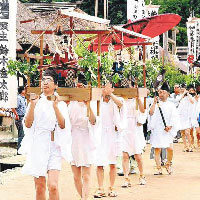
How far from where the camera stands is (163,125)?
13.1 m

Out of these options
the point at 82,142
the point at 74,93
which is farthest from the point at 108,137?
the point at 74,93

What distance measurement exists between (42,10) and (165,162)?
72.8 ft

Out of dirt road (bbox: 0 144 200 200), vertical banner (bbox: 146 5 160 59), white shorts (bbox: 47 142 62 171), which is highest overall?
vertical banner (bbox: 146 5 160 59)

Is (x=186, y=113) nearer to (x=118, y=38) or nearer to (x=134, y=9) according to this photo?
(x=134, y=9)

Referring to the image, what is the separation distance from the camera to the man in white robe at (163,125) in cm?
1298

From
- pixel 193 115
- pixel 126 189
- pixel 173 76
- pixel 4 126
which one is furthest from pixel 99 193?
pixel 173 76

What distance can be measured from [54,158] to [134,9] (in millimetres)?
13879

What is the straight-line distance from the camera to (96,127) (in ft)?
29.4

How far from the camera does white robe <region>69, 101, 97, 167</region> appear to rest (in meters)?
8.89

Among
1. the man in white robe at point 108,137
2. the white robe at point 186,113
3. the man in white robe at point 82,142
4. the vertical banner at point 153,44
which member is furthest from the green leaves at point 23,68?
the vertical banner at point 153,44

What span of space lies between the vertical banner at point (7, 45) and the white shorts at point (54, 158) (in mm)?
A: 6023

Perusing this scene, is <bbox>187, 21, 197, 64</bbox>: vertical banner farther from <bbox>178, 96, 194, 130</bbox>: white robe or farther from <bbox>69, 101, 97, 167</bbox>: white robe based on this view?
<bbox>69, 101, 97, 167</bbox>: white robe

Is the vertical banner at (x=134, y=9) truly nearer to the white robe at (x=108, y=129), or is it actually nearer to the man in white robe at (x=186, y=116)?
the man in white robe at (x=186, y=116)

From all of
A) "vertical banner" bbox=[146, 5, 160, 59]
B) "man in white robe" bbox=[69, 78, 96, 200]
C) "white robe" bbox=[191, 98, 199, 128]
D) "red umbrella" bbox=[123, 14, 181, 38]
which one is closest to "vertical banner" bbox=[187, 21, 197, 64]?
"vertical banner" bbox=[146, 5, 160, 59]
